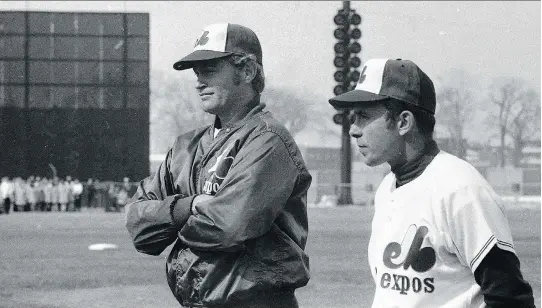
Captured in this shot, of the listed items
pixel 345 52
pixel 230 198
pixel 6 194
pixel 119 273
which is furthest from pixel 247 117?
pixel 6 194

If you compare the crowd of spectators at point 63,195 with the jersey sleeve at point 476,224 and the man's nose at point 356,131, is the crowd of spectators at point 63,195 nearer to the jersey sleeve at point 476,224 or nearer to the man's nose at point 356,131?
the man's nose at point 356,131

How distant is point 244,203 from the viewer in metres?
3.73

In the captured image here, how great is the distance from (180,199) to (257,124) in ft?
1.31

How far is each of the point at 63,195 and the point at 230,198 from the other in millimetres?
44610

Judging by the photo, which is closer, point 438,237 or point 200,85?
point 438,237

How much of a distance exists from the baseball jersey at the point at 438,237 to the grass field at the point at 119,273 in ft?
21.7

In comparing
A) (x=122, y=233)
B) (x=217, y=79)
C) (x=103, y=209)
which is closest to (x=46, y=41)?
(x=103, y=209)

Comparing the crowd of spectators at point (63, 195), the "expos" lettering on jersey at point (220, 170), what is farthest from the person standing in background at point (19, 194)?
the "expos" lettering on jersey at point (220, 170)

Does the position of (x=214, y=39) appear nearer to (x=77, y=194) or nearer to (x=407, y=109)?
(x=407, y=109)

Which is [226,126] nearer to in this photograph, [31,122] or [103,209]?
[103,209]

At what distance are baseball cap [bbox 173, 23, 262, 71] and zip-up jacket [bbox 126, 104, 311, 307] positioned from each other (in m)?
0.26

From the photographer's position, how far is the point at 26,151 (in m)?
52.2

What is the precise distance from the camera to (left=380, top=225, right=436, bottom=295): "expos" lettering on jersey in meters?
3.40

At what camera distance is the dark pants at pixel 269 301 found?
378 cm
